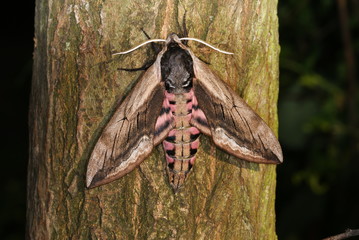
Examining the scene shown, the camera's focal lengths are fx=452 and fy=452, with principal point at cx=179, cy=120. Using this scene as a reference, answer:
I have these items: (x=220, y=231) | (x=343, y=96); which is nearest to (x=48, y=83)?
(x=220, y=231)

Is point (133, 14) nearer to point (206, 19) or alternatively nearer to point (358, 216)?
point (206, 19)

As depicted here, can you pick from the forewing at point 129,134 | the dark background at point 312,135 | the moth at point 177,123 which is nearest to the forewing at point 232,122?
the moth at point 177,123

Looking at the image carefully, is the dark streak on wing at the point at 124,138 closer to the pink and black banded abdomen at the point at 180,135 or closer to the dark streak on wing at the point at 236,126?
the pink and black banded abdomen at the point at 180,135

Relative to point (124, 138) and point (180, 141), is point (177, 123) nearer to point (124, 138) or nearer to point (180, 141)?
point (180, 141)

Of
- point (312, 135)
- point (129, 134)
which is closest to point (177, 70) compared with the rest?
point (129, 134)

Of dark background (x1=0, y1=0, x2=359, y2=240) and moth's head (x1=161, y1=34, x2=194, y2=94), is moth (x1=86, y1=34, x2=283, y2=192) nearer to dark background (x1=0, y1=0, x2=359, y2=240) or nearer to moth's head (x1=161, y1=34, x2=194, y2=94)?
moth's head (x1=161, y1=34, x2=194, y2=94)

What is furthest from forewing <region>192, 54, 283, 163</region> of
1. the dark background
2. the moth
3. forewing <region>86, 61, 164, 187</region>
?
the dark background

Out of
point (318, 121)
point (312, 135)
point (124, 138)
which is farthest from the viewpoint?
point (312, 135)
